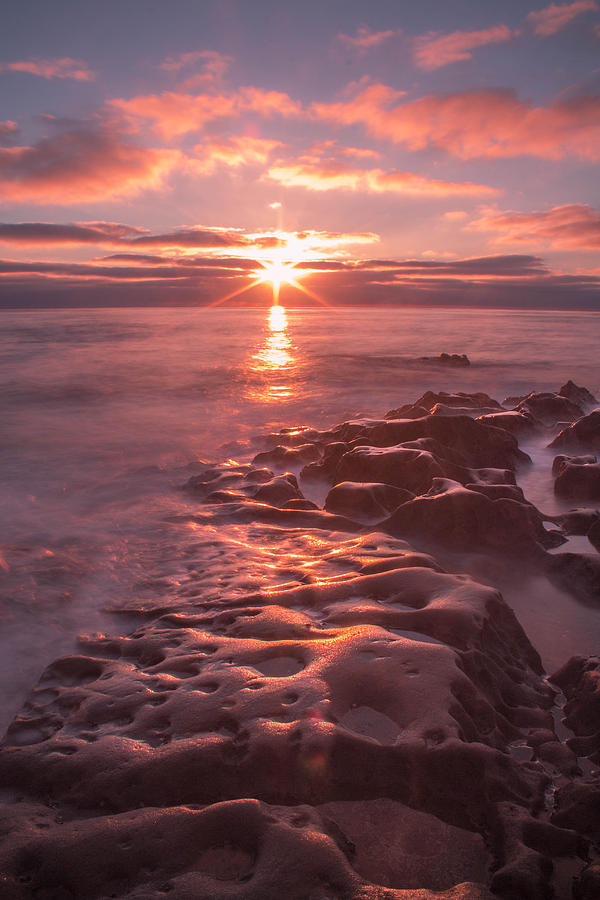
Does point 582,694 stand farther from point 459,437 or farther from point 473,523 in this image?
point 459,437

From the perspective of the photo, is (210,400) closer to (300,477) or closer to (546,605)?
(300,477)

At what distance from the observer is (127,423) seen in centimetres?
1361

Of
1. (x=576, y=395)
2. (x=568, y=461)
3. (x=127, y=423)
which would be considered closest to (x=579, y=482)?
(x=568, y=461)

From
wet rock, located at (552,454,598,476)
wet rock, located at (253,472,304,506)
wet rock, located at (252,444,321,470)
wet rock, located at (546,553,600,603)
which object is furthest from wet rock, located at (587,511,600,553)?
wet rock, located at (252,444,321,470)

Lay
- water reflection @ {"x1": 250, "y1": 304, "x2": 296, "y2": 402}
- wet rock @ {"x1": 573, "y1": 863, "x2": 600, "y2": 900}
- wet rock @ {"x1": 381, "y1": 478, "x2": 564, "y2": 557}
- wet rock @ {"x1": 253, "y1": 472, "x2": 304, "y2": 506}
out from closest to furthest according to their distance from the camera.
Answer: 1. wet rock @ {"x1": 573, "y1": 863, "x2": 600, "y2": 900}
2. wet rock @ {"x1": 381, "y1": 478, "x2": 564, "y2": 557}
3. wet rock @ {"x1": 253, "y1": 472, "x2": 304, "y2": 506}
4. water reflection @ {"x1": 250, "y1": 304, "x2": 296, "y2": 402}

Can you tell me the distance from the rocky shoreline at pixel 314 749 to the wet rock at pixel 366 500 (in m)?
1.23

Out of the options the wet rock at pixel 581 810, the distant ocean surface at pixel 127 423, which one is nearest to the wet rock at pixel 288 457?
the distant ocean surface at pixel 127 423

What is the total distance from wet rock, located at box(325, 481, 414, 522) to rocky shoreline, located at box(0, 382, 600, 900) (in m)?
1.23

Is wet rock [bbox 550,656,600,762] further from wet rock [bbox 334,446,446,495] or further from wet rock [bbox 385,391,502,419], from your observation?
wet rock [bbox 385,391,502,419]

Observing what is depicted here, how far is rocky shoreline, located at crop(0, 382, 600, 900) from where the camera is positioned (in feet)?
6.94

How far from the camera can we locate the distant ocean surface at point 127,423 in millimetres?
5047

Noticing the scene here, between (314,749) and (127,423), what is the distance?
12.1m

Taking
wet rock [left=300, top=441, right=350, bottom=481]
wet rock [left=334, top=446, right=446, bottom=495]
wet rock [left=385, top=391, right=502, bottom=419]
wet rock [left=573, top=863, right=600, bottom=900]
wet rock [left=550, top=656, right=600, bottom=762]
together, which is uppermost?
wet rock [left=385, top=391, right=502, bottom=419]

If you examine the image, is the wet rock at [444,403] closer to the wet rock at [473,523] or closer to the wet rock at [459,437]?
the wet rock at [459,437]
